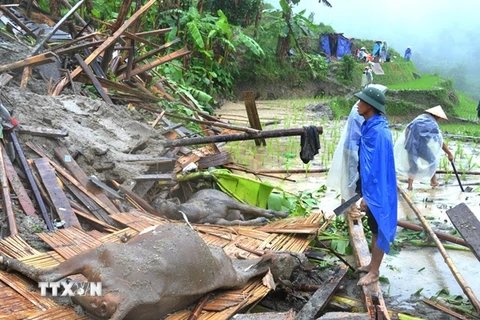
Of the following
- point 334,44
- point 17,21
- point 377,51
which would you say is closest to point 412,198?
point 17,21

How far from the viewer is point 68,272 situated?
2.45 meters

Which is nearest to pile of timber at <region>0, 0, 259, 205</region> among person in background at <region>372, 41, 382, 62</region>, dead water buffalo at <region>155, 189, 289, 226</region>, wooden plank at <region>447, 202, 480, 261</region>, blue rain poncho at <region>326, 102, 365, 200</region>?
dead water buffalo at <region>155, 189, 289, 226</region>

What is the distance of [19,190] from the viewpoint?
3535 millimetres

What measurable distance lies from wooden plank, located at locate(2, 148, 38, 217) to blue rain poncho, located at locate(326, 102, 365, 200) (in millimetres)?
3178

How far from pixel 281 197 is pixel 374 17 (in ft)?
174

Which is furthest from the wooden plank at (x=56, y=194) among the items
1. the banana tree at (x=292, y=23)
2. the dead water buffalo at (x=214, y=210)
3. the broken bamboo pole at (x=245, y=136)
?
the banana tree at (x=292, y=23)

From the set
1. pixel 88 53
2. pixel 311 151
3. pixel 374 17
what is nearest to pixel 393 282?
pixel 311 151

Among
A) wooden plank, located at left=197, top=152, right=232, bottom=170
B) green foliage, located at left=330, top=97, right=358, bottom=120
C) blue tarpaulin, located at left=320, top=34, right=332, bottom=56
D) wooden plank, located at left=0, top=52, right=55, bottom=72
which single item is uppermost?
blue tarpaulin, located at left=320, top=34, right=332, bottom=56

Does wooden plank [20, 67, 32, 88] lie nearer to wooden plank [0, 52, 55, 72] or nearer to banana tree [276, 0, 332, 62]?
wooden plank [0, 52, 55, 72]

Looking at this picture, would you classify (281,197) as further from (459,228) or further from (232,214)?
(459,228)

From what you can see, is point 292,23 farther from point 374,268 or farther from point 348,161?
point 374,268

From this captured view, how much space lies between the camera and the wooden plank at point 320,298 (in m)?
2.92

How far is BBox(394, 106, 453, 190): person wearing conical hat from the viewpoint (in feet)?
20.7

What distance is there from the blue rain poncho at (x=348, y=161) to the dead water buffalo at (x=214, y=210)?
71 centimetres
